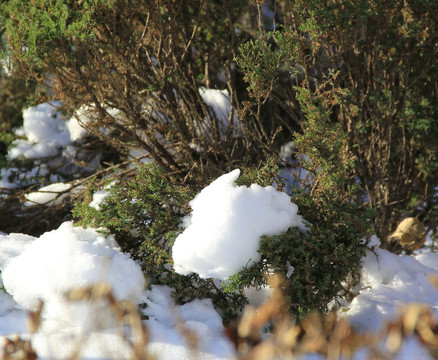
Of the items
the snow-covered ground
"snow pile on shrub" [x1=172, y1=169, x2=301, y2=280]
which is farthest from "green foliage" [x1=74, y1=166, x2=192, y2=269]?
"snow pile on shrub" [x1=172, y1=169, x2=301, y2=280]

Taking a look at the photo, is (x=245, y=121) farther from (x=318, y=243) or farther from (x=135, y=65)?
(x=318, y=243)

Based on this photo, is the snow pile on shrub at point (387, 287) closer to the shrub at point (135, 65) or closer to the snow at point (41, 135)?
the shrub at point (135, 65)

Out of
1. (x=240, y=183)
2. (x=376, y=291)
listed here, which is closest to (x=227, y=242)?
(x=240, y=183)

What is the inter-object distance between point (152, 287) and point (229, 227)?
71 centimetres

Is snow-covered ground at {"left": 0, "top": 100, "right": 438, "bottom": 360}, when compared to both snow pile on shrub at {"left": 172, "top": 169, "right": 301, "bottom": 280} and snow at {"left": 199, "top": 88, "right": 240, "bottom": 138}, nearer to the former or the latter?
snow pile on shrub at {"left": 172, "top": 169, "right": 301, "bottom": 280}

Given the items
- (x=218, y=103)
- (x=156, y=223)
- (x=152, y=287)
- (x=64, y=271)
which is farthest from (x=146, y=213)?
(x=218, y=103)

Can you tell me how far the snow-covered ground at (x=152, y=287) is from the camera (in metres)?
2.33

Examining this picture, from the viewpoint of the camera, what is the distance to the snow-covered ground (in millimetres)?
2326

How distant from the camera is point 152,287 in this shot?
2814mm

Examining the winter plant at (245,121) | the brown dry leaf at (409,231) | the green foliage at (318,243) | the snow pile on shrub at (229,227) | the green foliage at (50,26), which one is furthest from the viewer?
the brown dry leaf at (409,231)

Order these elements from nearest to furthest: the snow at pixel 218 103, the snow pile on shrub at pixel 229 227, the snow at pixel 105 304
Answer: the snow at pixel 105 304 → the snow pile on shrub at pixel 229 227 → the snow at pixel 218 103

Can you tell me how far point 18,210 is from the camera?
409 centimetres

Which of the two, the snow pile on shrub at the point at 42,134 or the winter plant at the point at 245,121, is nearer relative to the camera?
the winter plant at the point at 245,121

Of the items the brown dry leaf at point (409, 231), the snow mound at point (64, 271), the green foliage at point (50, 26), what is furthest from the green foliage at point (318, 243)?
the green foliage at point (50, 26)
